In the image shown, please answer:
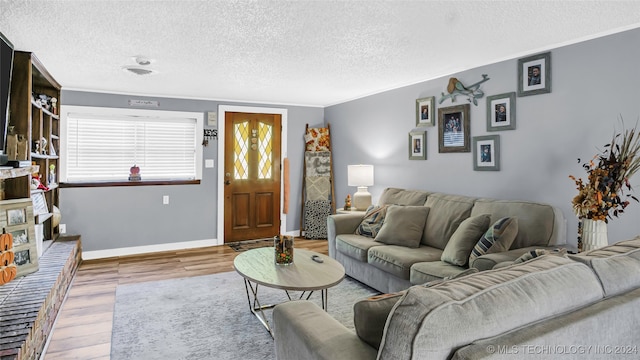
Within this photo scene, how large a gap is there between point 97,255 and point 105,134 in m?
1.58

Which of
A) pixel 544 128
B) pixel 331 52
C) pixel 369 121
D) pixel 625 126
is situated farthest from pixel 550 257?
pixel 369 121

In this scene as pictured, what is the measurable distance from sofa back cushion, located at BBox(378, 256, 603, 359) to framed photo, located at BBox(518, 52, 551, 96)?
238cm

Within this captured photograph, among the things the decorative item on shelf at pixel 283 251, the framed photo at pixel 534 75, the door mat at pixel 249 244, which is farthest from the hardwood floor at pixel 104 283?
the framed photo at pixel 534 75

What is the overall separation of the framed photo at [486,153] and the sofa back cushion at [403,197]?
2.07 ft

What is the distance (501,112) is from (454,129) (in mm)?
543

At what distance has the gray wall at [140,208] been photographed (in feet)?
16.0

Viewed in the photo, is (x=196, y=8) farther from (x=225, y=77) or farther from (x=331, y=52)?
(x=225, y=77)

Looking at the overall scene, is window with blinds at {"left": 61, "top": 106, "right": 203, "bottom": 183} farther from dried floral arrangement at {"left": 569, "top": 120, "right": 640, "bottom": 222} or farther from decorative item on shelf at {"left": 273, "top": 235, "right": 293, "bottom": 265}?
dried floral arrangement at {"left": 569, "top": 120, "right": 640, "bottom": 222}

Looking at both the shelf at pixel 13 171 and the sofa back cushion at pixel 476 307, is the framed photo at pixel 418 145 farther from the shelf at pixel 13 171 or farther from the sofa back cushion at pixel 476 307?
the shelf at pixel 13 171

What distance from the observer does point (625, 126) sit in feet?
8.82

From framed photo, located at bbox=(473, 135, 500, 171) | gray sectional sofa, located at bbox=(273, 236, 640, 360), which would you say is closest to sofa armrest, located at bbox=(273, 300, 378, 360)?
gray sectional sofa, located at bbox=(273, 236, 640, 360)

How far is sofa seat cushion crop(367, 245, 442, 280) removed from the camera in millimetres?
3170

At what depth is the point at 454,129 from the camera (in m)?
3.96

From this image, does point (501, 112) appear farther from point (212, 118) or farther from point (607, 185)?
point (212, 118)
